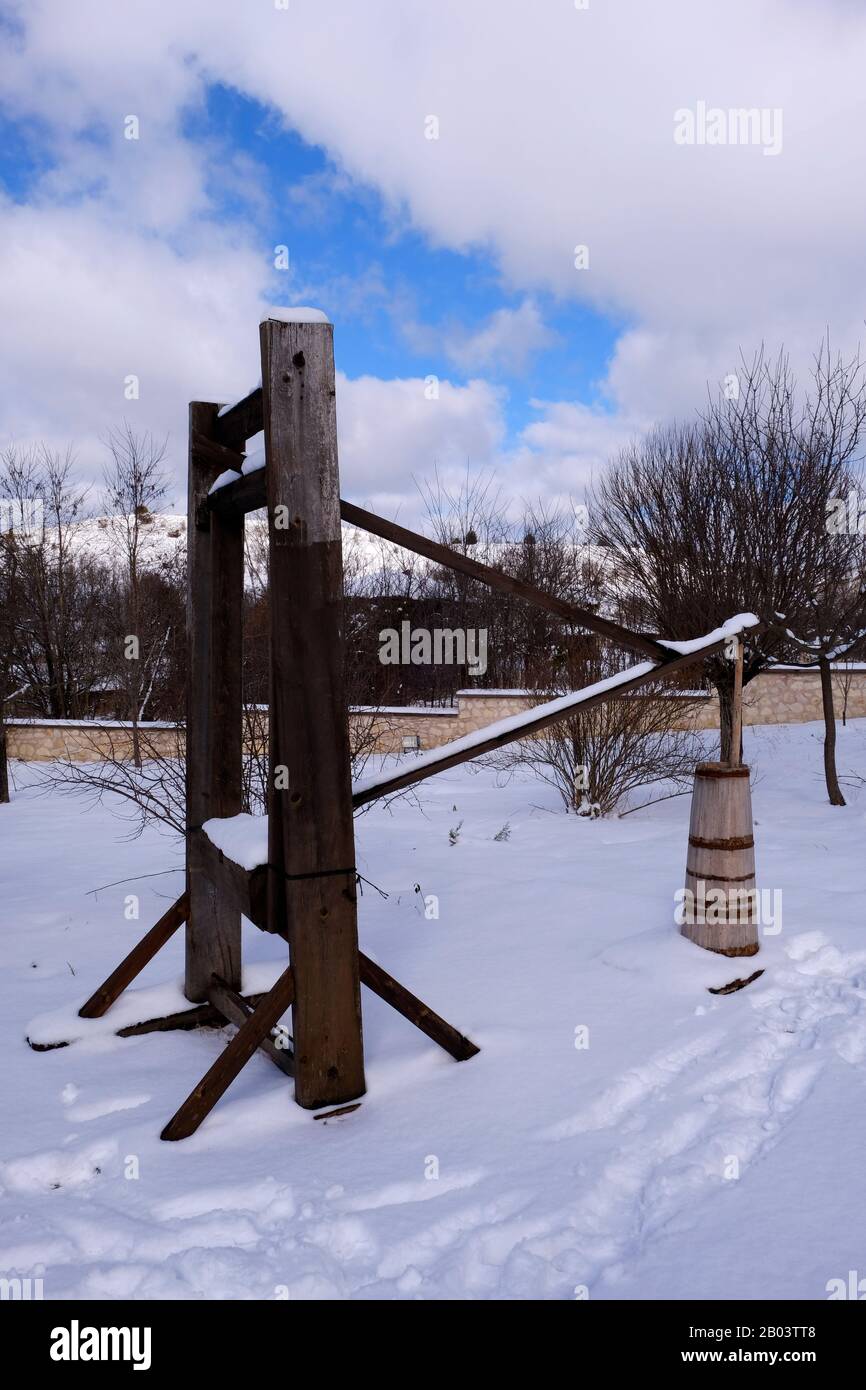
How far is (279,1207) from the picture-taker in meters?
2.22

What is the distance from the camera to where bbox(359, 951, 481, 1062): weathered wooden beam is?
110 inches

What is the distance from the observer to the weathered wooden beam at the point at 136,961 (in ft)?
10.9

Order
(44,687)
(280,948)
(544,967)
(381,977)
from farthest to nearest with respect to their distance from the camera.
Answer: (44,687) < (280,948) < (544,967) < (381,977)

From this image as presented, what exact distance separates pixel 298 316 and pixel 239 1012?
2258mm

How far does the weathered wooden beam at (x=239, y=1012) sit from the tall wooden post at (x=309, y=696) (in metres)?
0.24

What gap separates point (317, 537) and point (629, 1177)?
75.8 inches

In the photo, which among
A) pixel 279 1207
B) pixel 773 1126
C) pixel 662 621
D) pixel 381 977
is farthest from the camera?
pixel 662 621

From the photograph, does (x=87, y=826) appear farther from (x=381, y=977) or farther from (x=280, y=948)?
(x=381, y=977)

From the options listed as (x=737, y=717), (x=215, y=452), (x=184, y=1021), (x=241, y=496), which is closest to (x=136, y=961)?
(x=184, y=1021)

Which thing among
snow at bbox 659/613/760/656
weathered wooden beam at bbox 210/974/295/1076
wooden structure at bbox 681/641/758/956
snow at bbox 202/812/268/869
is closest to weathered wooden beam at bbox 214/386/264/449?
snow at bbox 202/812/268/869

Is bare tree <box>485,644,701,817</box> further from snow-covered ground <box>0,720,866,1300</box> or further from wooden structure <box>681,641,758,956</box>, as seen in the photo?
wooden structure <box>681,641,758,956</box>

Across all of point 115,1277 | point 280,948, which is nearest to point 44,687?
point 280,948

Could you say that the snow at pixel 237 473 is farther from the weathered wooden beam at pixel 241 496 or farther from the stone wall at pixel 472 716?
the stone wall at pixel 472 716
